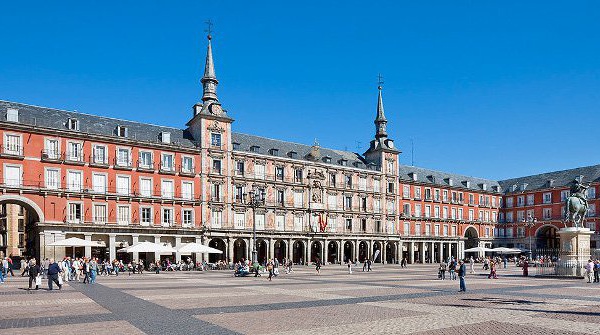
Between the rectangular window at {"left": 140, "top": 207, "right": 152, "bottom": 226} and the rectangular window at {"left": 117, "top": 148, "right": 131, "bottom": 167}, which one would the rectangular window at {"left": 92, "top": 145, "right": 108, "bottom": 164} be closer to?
the rectangular window at {"left": 117, "top": 148, "right": 131, "bottom": 167}

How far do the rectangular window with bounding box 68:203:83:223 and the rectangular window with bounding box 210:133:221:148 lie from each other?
52.6 feet

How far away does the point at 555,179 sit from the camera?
85.8 metres

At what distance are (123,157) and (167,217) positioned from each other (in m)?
7.84

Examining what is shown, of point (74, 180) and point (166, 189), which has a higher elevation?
point (74, 180)

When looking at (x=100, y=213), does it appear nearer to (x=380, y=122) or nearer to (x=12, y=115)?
(x=12, y=115)

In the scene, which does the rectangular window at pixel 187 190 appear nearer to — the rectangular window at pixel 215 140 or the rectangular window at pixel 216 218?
the rectangular window at pixel 216 218

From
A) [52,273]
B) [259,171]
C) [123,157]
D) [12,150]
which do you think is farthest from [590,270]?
[12,150]

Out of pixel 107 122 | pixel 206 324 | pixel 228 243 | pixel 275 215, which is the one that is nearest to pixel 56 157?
pixel 107 122

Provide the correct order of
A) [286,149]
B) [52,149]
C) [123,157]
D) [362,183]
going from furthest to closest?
[362,183]
[286,149]
[123,157]
[52,149]

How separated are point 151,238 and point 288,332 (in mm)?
44495

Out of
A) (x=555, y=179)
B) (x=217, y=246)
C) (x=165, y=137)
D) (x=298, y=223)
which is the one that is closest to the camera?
(x=165, y=137)

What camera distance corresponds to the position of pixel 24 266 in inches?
1602

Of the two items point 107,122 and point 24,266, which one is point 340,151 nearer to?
point 107,122

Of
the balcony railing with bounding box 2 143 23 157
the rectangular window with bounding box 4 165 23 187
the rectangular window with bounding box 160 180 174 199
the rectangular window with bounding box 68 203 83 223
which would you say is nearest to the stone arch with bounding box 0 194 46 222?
the rectangular window with bounding box 4 165 23 187
